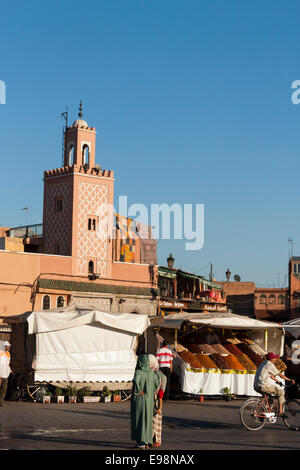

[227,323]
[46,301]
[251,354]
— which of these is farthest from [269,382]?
[46,301]

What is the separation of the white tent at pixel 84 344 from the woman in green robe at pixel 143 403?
813 cm

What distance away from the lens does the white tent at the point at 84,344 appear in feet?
60.6

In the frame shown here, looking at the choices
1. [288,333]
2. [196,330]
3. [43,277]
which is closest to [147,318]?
[196,330]

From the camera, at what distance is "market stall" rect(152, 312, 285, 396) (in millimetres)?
19328

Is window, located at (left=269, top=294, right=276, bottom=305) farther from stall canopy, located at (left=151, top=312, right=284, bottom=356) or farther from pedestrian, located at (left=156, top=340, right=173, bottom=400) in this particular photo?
pedestrian, located at (left=156, top=340, right=173, bottom=400)

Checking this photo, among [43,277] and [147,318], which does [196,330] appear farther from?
[43,277]

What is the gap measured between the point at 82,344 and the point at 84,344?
2.6 inches

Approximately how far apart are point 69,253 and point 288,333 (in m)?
16.4

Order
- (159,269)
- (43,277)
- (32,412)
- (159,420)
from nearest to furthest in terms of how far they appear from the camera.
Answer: (159,420)
(32,412)
(43,277)
(159,269)

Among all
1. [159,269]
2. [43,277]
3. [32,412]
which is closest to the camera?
[32,412]

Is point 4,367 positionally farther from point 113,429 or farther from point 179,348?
point 179,348

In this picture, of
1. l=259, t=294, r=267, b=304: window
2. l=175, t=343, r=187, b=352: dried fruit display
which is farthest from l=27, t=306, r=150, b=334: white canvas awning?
l=259, t=294, r=267, b=304: window

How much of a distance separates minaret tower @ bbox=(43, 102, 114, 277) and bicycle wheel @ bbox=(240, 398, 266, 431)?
2319 centimetres
